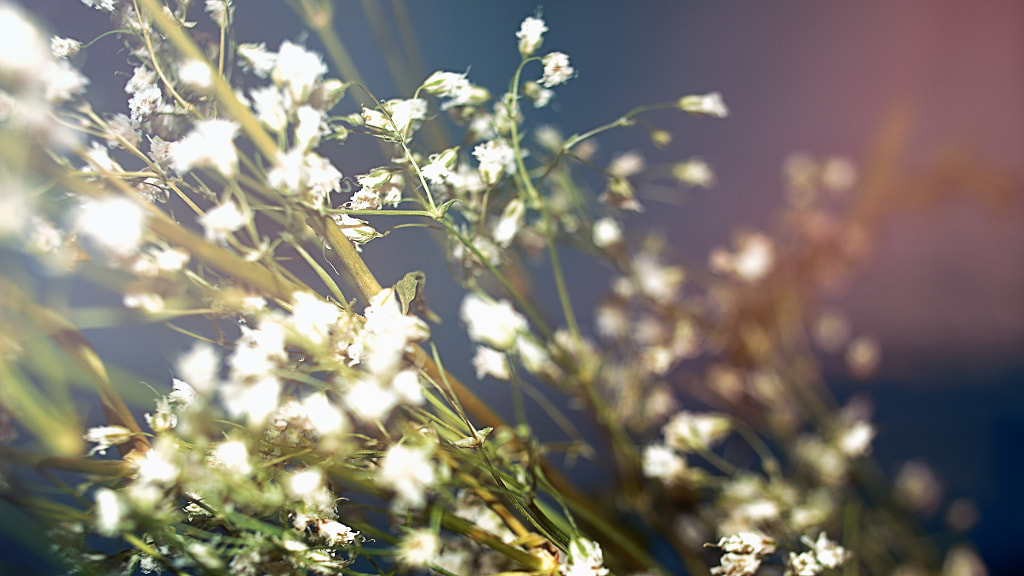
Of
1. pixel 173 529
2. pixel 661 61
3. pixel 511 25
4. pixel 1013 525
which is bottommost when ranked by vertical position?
pixel 173 529

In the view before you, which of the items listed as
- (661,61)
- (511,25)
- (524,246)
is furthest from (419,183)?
(661,61)

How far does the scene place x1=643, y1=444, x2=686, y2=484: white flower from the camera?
298 mm

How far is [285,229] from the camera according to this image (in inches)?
7.7

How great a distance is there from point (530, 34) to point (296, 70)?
0.09 metres

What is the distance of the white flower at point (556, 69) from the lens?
21cm

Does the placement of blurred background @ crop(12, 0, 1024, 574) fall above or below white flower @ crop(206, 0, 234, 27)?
above

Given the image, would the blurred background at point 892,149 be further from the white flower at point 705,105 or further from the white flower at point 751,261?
the white flower at point 705,105

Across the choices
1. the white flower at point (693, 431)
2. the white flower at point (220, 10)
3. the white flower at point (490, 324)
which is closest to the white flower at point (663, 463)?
the white flower at point (693, 431)

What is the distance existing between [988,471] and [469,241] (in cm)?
62

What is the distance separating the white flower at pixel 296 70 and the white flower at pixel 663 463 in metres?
0.22

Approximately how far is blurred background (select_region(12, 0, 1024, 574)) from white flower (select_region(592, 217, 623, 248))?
0.19 metres

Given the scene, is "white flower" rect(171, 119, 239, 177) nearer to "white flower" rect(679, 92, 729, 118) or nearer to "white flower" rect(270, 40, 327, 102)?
"white flower" rect(270, 40, 327, 102)

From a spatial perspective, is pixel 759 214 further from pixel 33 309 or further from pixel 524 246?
pixel 33 309

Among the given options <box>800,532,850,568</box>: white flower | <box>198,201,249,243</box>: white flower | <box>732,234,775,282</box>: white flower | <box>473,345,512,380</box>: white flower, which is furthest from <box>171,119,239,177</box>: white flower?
<box>732,234,775,282</box>: white flower
